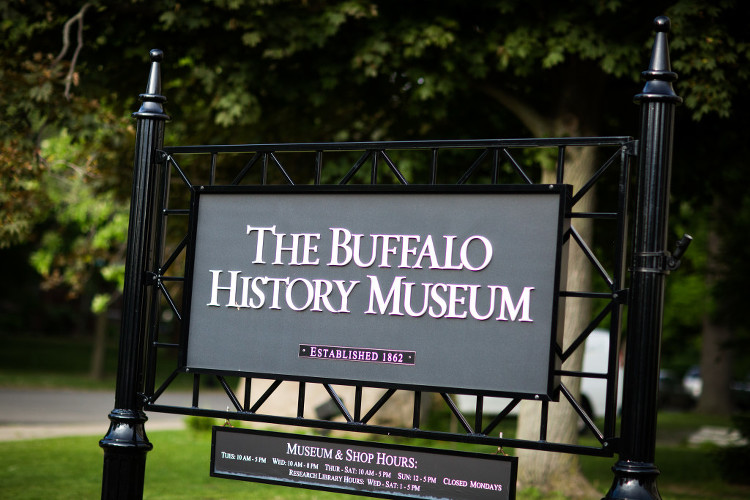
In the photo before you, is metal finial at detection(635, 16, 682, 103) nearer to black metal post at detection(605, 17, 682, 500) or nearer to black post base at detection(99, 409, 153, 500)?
black metal post at detection(605, 17, 682, 500)

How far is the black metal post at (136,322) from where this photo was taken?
17.1 feet

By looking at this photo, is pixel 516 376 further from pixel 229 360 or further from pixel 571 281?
pixel 571 281

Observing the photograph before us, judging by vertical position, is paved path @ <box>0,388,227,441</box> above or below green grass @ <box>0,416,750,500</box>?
below

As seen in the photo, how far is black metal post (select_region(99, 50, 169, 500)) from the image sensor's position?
205 inches

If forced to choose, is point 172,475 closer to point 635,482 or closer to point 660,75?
point 635,482

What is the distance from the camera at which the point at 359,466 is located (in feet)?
15.5

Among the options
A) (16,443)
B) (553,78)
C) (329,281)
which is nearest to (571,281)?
(553,78)

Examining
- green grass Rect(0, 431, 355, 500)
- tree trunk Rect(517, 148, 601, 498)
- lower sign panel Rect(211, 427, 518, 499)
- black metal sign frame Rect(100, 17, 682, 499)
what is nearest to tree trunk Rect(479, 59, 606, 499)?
tree trunk Rect(517, 148, 601, 498)

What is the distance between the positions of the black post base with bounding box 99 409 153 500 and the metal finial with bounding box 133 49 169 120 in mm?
1755

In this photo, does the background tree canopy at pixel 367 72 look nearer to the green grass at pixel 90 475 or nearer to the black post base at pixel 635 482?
the green grass at pixel 90 475

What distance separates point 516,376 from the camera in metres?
4.46

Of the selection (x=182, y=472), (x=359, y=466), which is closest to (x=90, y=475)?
(x=182, y=472)

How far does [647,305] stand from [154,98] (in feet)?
10.2

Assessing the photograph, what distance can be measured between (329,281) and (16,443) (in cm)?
806
